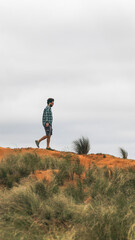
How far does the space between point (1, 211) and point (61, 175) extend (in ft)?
8.70

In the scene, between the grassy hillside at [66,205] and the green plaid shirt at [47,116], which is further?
the green plaid shirt at [47,116]

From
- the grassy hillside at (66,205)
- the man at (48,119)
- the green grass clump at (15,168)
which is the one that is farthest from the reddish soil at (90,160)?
the man at (48,119)

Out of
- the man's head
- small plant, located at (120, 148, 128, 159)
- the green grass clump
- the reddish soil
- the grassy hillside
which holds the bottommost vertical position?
the grassy hillside

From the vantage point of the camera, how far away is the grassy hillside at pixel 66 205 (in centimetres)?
484

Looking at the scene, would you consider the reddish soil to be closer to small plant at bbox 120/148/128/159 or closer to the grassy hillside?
the grassy hillside

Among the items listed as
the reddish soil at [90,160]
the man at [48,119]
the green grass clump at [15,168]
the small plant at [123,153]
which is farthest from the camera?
the small plant at [123,153]

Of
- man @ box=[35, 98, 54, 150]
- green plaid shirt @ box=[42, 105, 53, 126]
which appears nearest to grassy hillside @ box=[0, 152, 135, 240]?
man @ box=[35, 98, 54, 150]

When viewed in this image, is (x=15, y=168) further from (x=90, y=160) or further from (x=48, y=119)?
(x=48, y=119)

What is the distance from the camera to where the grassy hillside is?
4.84 meters

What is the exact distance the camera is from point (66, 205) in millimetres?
6145

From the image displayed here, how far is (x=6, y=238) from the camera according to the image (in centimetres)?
511

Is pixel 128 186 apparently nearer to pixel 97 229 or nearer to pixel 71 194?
pixel 71 194

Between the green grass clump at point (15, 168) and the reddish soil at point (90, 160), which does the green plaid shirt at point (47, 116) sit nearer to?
the reddish soil at point (90, 160)

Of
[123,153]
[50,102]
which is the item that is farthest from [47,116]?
[123,153]
